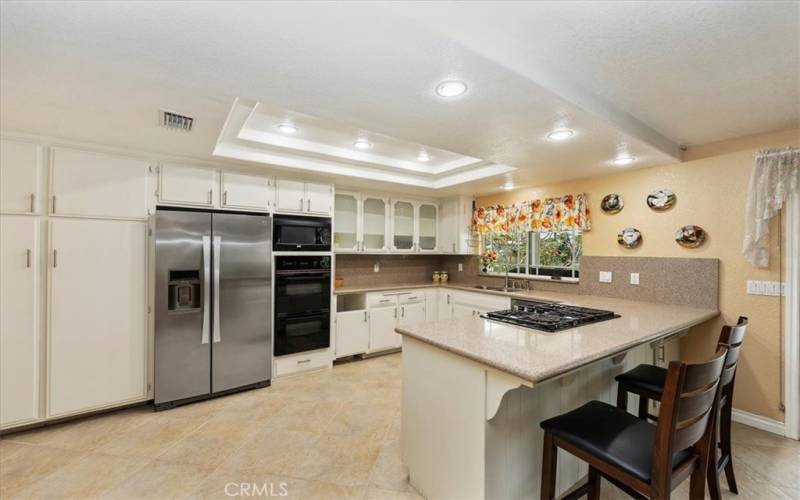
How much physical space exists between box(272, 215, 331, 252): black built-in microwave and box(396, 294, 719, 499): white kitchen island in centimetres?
208

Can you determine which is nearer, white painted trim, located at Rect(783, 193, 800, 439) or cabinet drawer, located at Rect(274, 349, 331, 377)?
white painted trim, located at Rect(783, 193, 800, 439)

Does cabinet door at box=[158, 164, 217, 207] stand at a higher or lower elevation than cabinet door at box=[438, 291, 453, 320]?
higher

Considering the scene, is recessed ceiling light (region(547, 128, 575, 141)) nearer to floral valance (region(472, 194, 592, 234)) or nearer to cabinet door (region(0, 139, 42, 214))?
floral valance (region(472, 194, 592, 234))

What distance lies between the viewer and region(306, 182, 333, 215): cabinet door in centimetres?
380

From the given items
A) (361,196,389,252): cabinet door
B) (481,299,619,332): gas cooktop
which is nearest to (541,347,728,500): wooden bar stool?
(481,299,619,332): gas cooktop

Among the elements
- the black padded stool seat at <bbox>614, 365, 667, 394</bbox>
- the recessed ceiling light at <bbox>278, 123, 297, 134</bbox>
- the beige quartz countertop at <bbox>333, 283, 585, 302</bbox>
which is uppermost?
the recessed ceiling light at <bbox>278, 123, 297, 134</bbox>

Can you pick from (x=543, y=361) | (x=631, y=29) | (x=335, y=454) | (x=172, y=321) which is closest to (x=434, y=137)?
(x=631, y=29)

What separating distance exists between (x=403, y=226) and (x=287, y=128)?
232 cm

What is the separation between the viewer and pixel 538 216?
417 cm

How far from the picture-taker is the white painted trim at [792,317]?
2447 millimetres

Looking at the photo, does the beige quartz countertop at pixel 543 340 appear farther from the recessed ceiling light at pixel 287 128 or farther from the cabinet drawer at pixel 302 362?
the cabinet drawer at pixel 302 362

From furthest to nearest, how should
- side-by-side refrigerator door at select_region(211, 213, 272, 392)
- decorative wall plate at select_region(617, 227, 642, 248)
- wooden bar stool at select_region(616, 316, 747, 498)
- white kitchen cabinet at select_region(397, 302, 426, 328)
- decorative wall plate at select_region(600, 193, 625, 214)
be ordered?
1. white kitchen cabinet at select_region(397, 302, 426, 328)
2. decorative wall plate at select_region(600, 193, 625, 214)
3. decorative wall plate at select_region(617, 227, 642, 248)
4. side-by-side refrigerator door at select_region(211, 213, 272, 392)
5. wooden bar stool at select_region(616, 316, 747, 498)

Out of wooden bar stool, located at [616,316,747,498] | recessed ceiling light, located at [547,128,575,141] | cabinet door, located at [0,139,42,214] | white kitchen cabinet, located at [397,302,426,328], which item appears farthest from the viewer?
white kitchen cabinet, located at [397,302,426,328]

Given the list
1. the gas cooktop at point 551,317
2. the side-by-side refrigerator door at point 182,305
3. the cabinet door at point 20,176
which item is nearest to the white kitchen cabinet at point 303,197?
the side-by-side refrigerator door at point 182,305
